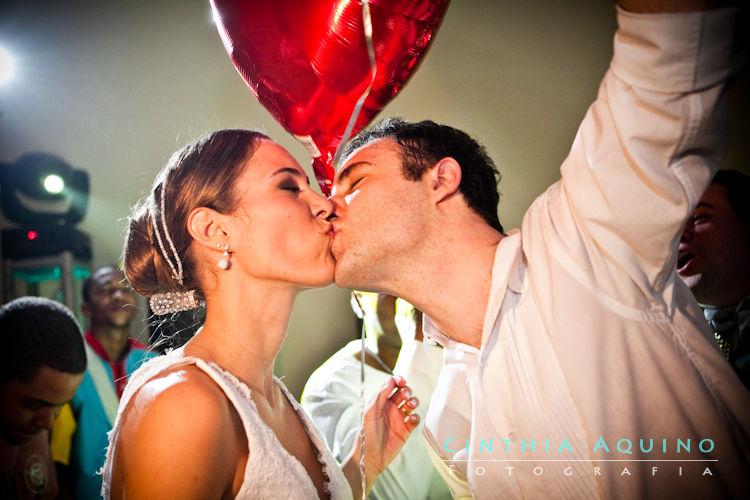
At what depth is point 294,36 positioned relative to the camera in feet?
3.88

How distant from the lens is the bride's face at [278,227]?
131 centimetres

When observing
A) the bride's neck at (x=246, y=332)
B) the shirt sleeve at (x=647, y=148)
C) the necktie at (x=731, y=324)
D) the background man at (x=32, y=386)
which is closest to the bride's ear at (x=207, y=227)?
the bride's neck at (x=246, y=332)

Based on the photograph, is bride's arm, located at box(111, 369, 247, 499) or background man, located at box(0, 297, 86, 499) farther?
background man, located at box(0, 297, 86, 499)

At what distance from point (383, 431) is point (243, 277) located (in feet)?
2.01

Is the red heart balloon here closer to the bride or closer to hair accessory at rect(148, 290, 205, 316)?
the bride

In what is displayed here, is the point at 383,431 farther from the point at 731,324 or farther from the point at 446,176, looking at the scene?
the point at 731,324

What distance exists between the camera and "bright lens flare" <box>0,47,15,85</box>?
2578 mm

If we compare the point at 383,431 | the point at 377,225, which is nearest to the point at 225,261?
the point at 377,225

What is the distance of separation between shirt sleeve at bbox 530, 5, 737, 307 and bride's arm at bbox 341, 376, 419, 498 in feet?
2.42

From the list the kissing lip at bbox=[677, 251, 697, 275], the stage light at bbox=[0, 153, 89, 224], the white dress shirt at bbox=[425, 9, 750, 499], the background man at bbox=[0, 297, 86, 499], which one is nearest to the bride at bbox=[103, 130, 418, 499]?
the white dress shirt at bbox=[425, 9, 750, 499]

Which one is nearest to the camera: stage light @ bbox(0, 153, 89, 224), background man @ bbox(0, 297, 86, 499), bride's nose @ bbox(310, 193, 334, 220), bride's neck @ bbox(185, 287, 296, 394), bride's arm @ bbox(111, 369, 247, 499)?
bride's arm @ bbox(111, 369, 247, 499)

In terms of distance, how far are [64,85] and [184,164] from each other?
2170mm

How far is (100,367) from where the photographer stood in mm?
2934

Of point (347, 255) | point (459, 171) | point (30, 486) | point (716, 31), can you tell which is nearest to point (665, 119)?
point (716, 31)
